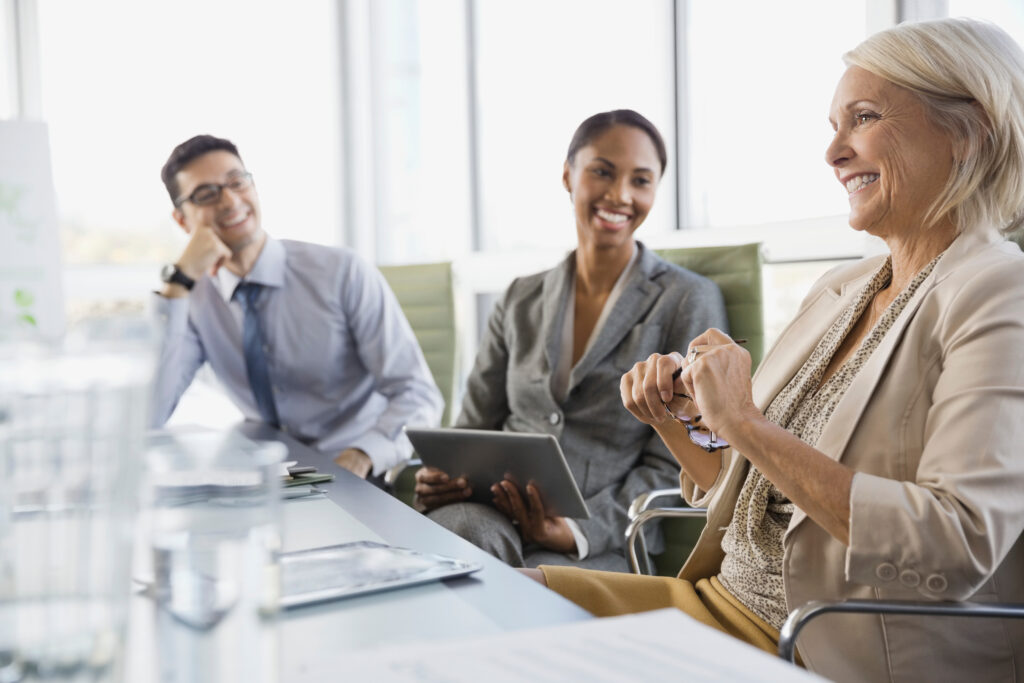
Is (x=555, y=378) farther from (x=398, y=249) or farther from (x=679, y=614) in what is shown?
(x=398, y=249)

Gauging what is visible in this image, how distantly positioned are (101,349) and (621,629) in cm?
37

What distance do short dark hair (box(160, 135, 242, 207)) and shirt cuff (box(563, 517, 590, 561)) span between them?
1518 mm

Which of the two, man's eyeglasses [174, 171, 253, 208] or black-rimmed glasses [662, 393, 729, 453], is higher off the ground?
man's eyeglasses [174, 171, 253, 208]

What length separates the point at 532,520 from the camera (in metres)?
1.89

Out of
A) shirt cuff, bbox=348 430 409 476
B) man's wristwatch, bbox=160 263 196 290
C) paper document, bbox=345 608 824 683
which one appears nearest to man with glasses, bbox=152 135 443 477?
man's wristwatch, bbox=160 263 196 290

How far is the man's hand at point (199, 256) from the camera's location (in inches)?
100.0

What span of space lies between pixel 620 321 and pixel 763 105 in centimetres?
115

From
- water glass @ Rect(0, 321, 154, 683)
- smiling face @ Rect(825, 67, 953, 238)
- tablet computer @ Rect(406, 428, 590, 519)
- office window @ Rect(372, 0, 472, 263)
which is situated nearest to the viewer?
water glass @ Rect(0, 321, 154, 683)

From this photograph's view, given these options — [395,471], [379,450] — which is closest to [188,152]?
[379,450]

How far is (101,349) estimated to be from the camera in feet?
1.50

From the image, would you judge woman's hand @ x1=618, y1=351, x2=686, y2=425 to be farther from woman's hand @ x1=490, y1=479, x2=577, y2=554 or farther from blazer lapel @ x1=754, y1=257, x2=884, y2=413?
woman's hand @ x1=490, y1=479, x2=577, y2=554

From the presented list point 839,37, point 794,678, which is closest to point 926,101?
point 794,678

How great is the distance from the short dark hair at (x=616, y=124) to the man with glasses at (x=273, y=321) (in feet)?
2.43

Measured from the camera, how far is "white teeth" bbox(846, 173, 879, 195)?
4.54 ft
